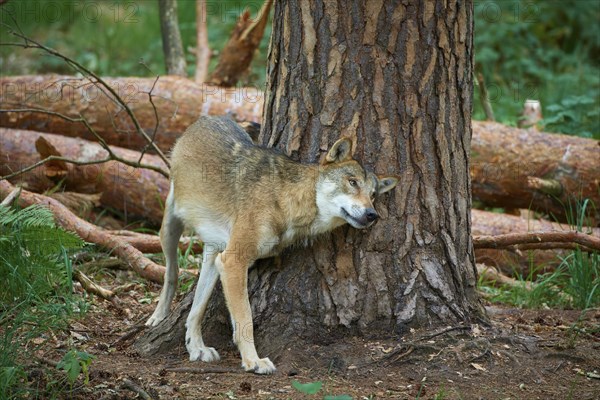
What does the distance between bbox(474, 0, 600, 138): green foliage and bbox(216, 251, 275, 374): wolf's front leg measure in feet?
24.4

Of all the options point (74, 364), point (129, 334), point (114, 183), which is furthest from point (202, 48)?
point (74, 364)

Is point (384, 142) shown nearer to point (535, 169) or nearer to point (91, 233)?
point (91, 233)

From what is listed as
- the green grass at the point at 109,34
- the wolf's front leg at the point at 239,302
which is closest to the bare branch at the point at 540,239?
the wolf's front leg at the point at 239,302

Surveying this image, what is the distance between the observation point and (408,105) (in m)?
4.73

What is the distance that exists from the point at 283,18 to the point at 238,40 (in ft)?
16.0

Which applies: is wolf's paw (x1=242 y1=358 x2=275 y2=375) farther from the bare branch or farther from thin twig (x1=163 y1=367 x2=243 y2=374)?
the bare branch

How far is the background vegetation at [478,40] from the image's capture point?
12.3 m

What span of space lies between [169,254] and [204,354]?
113cm

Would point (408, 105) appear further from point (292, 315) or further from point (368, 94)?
point (292, 315)

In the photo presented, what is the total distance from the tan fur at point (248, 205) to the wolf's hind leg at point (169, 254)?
4.5 inches

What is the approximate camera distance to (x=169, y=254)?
19.1 feet

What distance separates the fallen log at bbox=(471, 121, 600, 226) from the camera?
8.22m

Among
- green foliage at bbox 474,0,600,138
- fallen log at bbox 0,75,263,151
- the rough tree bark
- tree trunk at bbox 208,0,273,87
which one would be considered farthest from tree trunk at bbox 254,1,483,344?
green foliage at bbox 474,0,600,138

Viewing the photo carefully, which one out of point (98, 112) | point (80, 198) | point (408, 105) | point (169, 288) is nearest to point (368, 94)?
point (408, 105)
